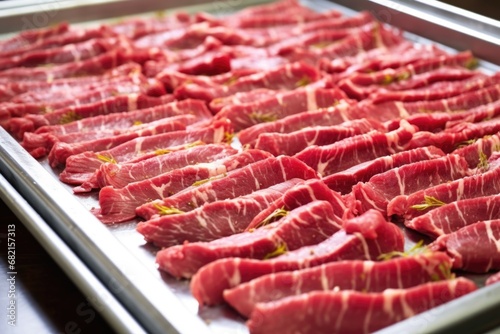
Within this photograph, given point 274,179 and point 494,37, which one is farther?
point 494,37

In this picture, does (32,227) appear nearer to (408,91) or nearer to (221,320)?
(221,320)

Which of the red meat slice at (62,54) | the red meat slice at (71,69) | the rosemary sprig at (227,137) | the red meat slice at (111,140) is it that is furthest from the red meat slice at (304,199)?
the red meat slice at (62,54)

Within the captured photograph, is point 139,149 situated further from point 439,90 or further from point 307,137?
point 439,90

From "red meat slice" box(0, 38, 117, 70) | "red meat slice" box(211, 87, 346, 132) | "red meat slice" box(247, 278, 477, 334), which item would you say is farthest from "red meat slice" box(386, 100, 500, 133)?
"red meat slice" box(0, 38, 117, 70)

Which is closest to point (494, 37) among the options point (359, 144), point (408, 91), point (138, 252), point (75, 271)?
point (408, 91)

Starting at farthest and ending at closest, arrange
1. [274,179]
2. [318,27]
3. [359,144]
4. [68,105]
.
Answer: [318,27], [68,105], [359,144], [274,179]

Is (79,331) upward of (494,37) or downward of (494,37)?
downward

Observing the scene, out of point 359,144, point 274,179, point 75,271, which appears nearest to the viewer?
point 75,271
